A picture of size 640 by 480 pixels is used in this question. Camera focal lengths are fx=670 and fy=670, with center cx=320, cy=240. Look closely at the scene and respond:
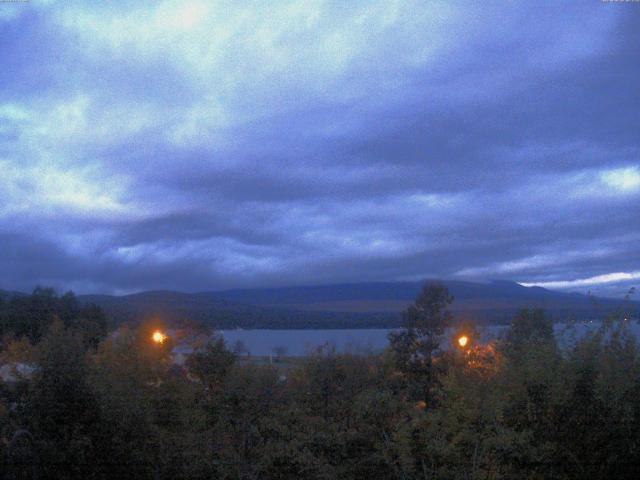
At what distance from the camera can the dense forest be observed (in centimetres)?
755

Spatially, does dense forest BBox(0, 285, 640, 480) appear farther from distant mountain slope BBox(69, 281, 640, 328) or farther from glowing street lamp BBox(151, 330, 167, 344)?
distant mountain slope BBox(69, 281, 640, 328)

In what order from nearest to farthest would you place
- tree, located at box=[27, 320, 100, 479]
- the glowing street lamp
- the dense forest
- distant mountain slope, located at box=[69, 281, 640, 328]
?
1. tree, located at box=[27, 320, 100, 479]
2. the dense forest
3. the glowing street lamp
4. distant mountain slope, located at box=[69, 281, 640, 328]

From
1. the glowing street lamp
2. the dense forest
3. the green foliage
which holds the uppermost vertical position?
the green foliage

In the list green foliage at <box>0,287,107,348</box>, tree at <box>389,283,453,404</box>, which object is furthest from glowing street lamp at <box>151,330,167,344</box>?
green foliage at <box>0,287,107,348</box>

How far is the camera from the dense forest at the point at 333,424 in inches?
297

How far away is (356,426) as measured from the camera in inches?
351

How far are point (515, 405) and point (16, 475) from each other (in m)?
5.86

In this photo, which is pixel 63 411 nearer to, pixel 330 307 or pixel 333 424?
pixel 333 424

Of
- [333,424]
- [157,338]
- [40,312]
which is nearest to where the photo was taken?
[333,424]

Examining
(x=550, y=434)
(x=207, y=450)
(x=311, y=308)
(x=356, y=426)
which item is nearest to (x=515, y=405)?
(x=550, y=434)

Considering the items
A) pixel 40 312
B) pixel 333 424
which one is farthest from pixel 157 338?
pixel 40 312

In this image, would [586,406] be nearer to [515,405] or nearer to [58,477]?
[515,405]

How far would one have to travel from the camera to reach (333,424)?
8.77 m

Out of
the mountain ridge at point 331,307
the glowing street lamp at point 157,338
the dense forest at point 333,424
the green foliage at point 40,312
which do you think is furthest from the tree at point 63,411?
the green foliage at point 40,312
